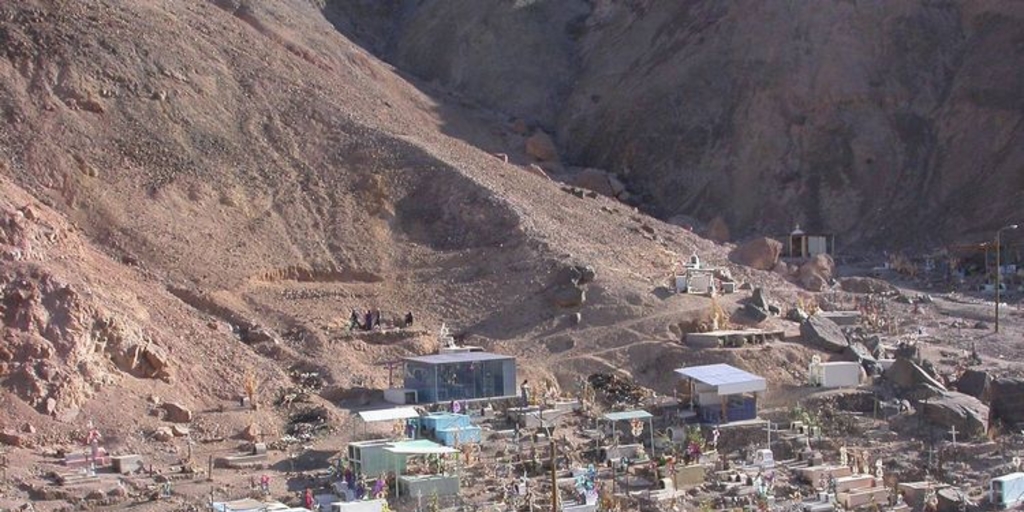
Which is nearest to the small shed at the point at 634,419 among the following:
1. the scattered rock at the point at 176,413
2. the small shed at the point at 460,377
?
the small shed at the point at 460,377

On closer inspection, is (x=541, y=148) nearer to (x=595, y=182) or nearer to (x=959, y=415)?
(x=595, y=182)

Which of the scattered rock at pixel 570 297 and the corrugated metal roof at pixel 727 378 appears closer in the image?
the corrugated metal roof at pixel 727 378

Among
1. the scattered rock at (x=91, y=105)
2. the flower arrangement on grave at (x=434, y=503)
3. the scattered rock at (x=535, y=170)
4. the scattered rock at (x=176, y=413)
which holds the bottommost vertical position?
the flower arrangement on grave at (x=434, y=503)

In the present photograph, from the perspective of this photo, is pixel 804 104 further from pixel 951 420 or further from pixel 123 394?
pixel 123 394

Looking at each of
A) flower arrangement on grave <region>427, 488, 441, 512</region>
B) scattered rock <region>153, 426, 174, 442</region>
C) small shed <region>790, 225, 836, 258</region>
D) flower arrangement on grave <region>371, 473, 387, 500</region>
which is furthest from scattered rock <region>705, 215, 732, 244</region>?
flower arrangement on grave <region>427, 488, 441, 512</region>

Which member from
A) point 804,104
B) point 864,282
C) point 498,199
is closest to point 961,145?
point 804,104

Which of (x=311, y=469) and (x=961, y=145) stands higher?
(x=961, y=145)

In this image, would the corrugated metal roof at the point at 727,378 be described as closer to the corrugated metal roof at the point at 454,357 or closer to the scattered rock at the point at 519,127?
the corrugated metal roof at the point at 454,357
